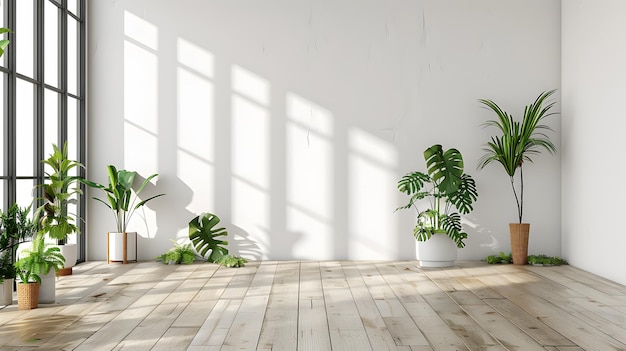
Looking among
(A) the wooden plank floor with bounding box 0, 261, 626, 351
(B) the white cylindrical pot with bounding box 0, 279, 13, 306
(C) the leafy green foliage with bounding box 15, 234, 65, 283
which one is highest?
(C) the leafy green foliage with bounding box 15, 234, 65, 283

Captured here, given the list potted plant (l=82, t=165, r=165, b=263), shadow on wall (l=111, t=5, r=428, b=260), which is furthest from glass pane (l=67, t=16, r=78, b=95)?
potted plant (l=82, t=165, r=165, b=263)

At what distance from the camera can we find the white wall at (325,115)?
6.65 m

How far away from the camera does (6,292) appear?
171 inches

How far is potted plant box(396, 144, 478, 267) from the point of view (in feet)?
20.0

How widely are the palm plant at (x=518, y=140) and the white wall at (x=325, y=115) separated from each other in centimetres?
11

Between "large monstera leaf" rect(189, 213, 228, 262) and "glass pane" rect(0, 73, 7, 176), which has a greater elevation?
"glass pane" rect(0, 73, 7, 176)

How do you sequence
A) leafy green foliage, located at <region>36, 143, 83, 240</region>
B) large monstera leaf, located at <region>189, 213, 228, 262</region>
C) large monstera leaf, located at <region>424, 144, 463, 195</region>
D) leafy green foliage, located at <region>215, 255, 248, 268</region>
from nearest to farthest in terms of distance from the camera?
leafy green foliage, located at <region>36, 143, 83, 240</region> < large monstera leaf, located at <region>424, 144, 463, 195</region> < leafy green foliage, located at <region>215, 255, 248, 268</region> < large monstera leaf, located at <region>189, 213, 228, 262</region>

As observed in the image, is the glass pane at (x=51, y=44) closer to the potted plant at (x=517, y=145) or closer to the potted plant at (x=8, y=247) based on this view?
the potted plant at (x=8, y=247)

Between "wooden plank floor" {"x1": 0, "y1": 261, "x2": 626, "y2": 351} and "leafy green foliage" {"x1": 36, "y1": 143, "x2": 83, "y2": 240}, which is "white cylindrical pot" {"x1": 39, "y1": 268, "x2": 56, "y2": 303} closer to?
"wooden plank floor" {"x1": 0, "y1": 261, "x2": 626, "y2": 351}

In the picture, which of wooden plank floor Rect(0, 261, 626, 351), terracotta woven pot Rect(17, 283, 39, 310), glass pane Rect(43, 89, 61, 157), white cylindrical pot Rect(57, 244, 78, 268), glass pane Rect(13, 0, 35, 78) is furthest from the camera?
glass pane Rect(43, 89, 61, 157)

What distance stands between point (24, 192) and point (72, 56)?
1699 mm

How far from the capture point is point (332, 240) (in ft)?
21.8

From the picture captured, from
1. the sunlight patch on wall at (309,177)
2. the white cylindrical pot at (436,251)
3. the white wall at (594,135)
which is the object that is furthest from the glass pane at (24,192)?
the white wall at (594,135)

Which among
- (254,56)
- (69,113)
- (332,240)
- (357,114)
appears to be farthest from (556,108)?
(69,113)
